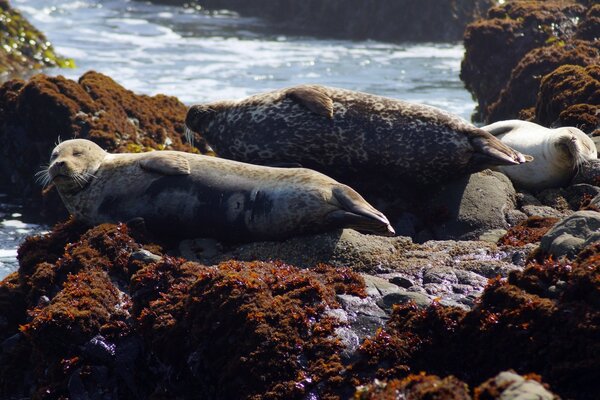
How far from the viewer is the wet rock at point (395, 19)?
2403 cm

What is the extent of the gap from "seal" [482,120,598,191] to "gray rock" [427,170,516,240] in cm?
26

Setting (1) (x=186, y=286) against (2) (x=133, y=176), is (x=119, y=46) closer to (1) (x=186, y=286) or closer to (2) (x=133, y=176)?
(2) (x=133, y=176)

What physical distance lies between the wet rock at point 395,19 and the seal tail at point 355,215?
1716cm

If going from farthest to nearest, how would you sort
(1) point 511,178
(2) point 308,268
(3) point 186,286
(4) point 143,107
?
(4) point 143,107
(1) point 511,178
(2) point 308,268
(3) point 186,286

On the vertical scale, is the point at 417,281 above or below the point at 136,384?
above

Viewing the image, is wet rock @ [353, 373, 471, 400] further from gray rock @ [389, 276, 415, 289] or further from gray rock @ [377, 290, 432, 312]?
gray rock @ [389, 276, 415, 289]

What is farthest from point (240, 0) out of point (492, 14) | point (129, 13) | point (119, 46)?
point (492, 14)

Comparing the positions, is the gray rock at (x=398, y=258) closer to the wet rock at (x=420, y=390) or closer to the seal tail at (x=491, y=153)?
the seal tail at (x=491, y=153)

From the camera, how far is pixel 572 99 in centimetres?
1017

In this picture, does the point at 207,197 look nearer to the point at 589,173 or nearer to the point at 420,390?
the point at 589,173

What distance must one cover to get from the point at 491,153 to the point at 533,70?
4.77 m

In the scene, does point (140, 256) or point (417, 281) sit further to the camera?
point (140, 256)

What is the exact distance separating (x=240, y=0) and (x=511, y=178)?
801 inches

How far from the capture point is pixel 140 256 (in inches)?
269
